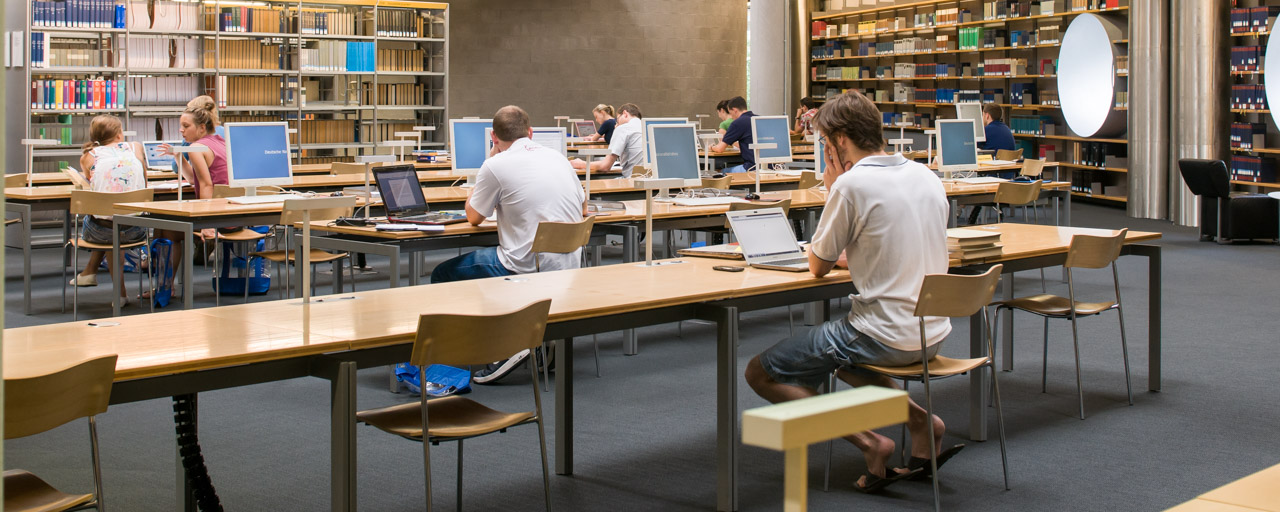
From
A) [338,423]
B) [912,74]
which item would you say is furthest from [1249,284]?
A: [912,74]

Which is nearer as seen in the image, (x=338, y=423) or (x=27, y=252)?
(x=338, y=423)

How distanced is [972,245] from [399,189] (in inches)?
95.3

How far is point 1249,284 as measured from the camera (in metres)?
6.91

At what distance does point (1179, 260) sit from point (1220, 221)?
1243 millimetres

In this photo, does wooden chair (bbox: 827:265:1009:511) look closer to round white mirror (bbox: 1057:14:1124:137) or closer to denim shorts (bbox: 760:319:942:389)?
A: denim shorts (bbox: 760:319:942:389)

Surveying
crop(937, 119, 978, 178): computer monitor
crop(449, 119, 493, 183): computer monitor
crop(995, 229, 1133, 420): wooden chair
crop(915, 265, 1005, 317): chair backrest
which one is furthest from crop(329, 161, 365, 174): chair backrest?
crop(915, 265, 1005, 317): chair backrest

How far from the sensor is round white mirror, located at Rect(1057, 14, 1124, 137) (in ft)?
36.4

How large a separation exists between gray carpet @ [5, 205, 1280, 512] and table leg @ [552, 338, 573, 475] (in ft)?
0.16

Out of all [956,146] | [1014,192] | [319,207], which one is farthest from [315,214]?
[956,146]

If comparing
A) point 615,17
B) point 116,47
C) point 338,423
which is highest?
point 615,17

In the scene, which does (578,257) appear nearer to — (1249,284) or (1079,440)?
(1079,440)

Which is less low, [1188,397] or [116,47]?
[116,47]

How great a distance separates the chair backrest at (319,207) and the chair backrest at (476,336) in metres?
0.35

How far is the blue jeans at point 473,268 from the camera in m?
4.52
